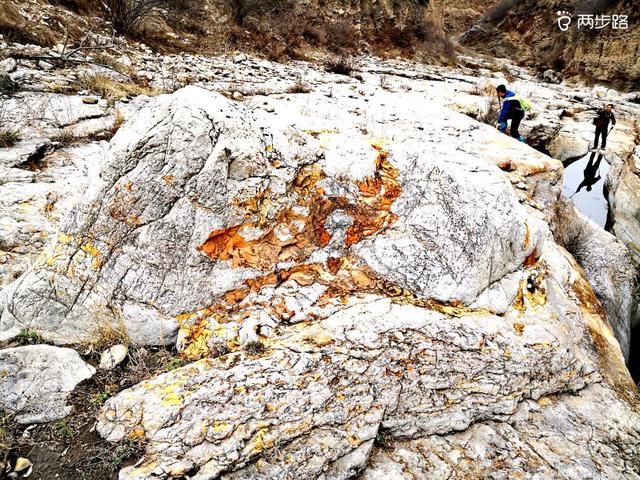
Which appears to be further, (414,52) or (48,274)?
(414,52)

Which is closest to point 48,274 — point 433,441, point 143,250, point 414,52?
point 143,250

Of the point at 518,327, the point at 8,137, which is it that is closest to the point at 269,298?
the point at 518,327

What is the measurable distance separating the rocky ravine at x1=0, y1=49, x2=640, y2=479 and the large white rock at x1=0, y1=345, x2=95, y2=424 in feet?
0.31

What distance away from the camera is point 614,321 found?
561 centimetres

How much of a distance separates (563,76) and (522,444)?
2277 centimetres

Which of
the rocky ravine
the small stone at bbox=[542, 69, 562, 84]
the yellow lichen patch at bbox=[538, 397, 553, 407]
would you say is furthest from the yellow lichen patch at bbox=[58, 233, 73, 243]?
the small stone at bbox=[542, 69, 562, 84]

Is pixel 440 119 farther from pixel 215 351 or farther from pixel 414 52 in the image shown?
pixel 414 52

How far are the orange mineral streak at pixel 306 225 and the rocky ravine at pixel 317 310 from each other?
18 millimetres

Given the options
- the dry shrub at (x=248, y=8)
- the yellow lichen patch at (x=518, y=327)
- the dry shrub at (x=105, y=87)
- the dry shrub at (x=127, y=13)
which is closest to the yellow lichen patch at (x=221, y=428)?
the yellow lichen patch at (x=518, y=327)

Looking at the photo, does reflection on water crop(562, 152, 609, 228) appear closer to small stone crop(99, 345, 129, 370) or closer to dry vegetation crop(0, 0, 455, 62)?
small stone crop(99, 345, 129, 370)

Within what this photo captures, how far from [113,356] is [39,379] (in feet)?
1.45

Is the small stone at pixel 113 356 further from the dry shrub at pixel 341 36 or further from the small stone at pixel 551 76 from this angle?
the small stone at pixel 551 76

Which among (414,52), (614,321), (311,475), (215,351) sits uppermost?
(414,52)

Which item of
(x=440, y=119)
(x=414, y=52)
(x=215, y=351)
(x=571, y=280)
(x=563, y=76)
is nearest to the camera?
(x=215, y=351)
